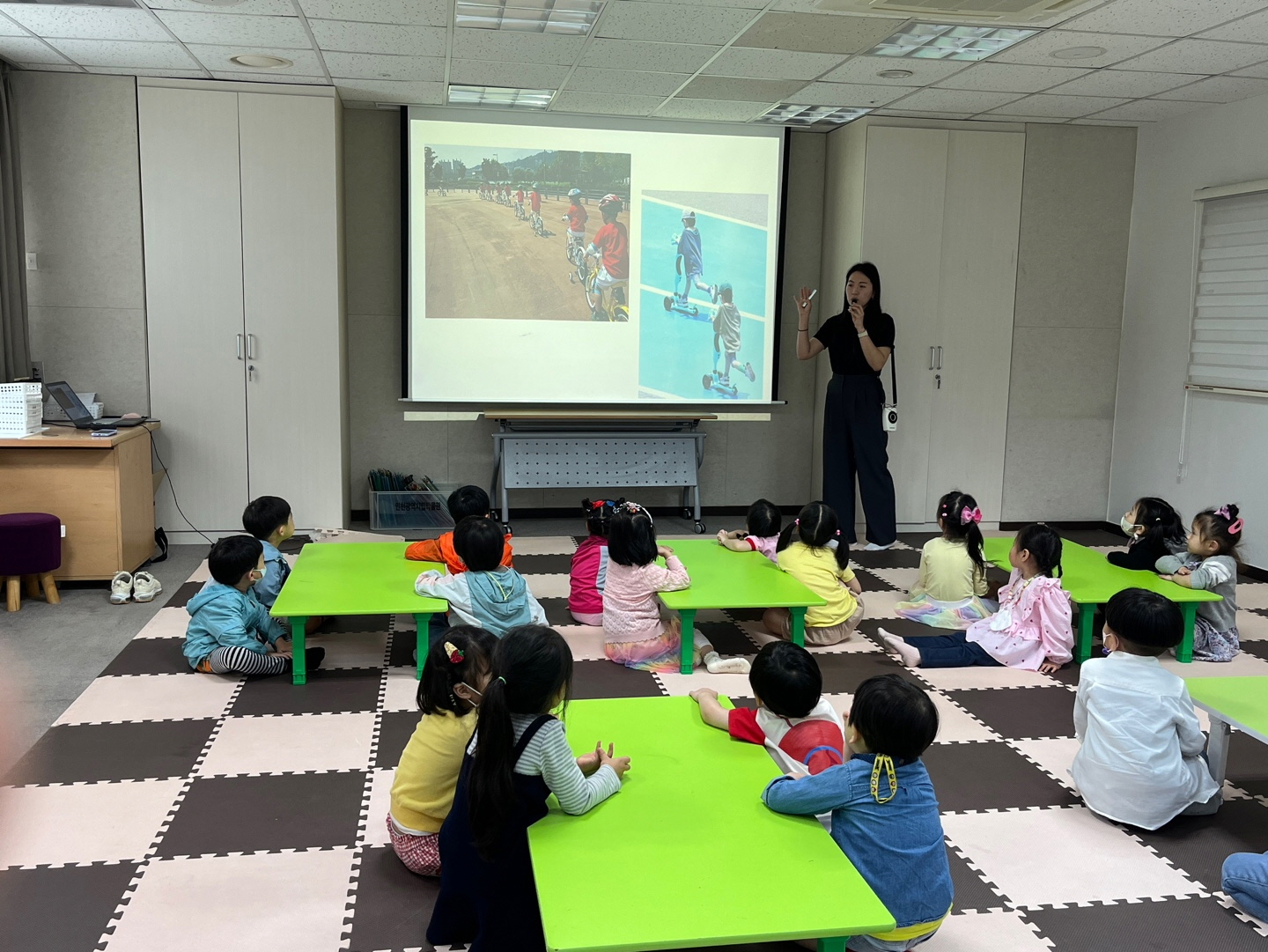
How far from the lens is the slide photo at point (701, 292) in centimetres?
698

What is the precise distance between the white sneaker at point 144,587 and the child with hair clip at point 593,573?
2067mm

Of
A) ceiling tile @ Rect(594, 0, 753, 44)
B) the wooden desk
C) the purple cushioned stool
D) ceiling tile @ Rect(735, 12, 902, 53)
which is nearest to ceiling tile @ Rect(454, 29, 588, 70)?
ceiling tile @ Rect(594, 0, 753, 44)

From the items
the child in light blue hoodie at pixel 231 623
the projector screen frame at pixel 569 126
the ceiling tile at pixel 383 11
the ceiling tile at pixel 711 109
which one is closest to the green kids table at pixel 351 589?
the child in light blue hoodie at pixel 231 623

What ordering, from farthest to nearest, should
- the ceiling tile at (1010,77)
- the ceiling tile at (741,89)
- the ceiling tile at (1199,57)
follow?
1. the ceiling tile at (741,89)
2. the ceiling tile at (1010,77)
3. the ceiling tile at (1199,57)

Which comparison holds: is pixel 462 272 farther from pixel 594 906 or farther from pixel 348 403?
pixel 594 906

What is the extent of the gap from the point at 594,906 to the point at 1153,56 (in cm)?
511

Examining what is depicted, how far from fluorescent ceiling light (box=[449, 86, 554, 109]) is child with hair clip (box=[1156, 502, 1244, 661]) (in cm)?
418

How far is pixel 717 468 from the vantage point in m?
7.38

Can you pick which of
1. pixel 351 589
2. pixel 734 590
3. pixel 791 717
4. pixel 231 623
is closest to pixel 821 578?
pixel 734 590

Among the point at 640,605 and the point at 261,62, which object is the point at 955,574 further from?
the point at 261,62

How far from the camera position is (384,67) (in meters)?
5.53

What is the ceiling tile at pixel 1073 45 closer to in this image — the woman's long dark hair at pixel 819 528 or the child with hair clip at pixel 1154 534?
the child with hair clip at pixel 1154 534

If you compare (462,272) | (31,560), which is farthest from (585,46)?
(31,560)

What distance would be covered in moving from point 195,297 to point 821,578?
13.1ft
